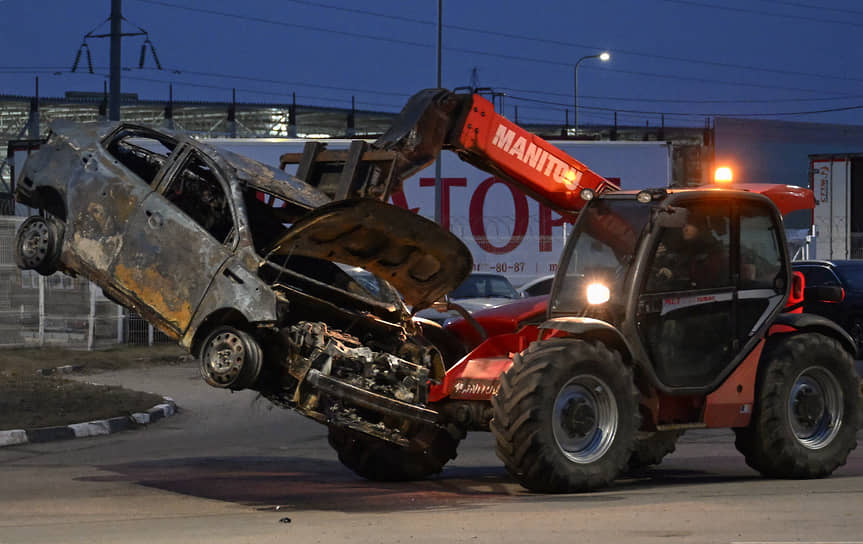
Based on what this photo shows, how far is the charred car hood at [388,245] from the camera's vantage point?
29.6ft

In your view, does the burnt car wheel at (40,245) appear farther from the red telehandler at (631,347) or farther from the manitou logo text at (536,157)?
the manitou logo text at (536,157)

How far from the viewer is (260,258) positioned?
9.05 meters

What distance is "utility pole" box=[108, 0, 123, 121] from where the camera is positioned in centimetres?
2466

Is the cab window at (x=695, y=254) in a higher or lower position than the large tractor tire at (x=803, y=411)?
higher

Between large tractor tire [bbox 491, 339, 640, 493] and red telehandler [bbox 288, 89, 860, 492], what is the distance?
11 mm

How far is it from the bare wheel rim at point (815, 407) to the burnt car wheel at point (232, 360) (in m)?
4.31

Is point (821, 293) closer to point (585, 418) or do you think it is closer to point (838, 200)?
point (585, 418)

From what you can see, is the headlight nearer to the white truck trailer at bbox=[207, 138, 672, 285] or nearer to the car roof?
the car roof

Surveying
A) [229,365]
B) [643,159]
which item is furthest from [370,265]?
[643,159]

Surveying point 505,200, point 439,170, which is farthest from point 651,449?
point 505,200

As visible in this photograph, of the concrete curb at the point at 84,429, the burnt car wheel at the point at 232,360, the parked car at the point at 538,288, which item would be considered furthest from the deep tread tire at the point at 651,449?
the parked car at the point at 538,288

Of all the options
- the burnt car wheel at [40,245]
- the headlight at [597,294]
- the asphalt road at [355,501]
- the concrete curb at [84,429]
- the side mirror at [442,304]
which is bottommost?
the concrete curb at [84,429]

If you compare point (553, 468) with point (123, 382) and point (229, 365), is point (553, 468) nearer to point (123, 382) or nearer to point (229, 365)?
point (229, 365)

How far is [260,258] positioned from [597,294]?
2590mm
